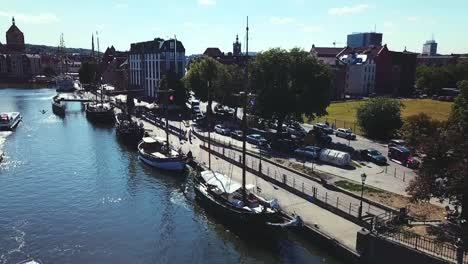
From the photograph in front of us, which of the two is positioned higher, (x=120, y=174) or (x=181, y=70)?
(x=181, y=70)

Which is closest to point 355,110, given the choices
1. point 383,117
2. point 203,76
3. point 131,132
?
point 383,117

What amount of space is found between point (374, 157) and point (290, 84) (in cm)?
1894

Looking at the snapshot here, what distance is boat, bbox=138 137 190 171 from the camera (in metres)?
56.4

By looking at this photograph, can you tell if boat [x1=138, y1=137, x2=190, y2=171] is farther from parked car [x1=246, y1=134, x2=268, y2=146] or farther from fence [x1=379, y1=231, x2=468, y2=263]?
fence [x1=379, y1=231, x2=468, y2=263]

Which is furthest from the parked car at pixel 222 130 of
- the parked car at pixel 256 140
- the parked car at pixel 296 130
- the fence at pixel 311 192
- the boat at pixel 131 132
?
the fence at pixel 311 192

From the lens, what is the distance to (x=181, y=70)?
398 feet

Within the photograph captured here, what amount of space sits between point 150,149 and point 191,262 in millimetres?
33452

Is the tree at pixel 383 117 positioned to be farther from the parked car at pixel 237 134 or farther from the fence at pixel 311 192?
the fence at pixel 311 192

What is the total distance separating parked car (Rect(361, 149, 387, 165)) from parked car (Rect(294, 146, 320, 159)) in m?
6.46

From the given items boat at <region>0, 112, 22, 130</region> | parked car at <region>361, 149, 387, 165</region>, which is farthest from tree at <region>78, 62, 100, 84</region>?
parked car at <region>361, 149, 387, 165</region>

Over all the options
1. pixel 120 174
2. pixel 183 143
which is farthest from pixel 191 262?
pixel 183 143

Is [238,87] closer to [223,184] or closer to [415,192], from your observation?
[223,184]

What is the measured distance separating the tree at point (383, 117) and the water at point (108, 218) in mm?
35099

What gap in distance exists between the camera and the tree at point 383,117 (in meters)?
69.4
